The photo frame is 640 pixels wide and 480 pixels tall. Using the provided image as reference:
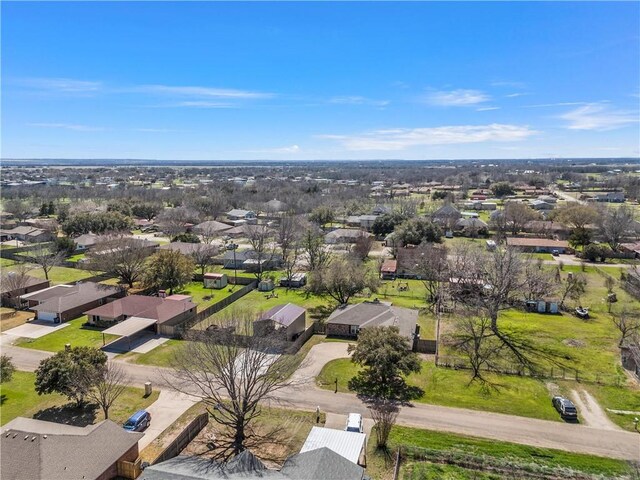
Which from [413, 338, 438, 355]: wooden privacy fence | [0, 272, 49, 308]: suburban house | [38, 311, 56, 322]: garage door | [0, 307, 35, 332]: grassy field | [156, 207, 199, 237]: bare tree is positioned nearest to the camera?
[413, 338, 438, 355]: wooden privacy fence

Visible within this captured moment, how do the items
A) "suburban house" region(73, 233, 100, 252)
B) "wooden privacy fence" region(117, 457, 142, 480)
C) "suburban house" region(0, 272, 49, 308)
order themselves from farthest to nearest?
"suburban house" region(73, 233, 100, 252) → "suburban house" region(0, 272, 49, 308) → "wooden privacy fence" region(117, 457, 142, 480)

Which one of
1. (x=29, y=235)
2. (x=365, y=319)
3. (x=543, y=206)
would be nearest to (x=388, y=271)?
(x=365, y=319)

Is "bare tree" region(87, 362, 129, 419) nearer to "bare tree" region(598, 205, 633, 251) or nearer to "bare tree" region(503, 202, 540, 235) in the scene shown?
"bare tree" region(598, 205, 633, 251)

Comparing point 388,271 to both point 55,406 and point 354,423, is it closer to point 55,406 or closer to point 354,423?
point 354,423

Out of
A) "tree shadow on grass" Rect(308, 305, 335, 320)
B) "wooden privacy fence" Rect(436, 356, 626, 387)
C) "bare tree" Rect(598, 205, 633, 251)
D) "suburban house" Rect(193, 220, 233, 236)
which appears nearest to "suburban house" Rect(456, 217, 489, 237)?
"bare tree" Rect(598, 205, 633, 251)

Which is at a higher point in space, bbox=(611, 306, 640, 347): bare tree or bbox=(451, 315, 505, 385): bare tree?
bbox=(611, 306, 640, 347): bare tree

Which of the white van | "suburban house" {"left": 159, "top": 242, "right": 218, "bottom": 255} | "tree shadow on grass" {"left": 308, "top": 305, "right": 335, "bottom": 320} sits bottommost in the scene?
"tree shadow on grass" {"left": 308, "top": 305, "right": 335, "bottom": 320}
